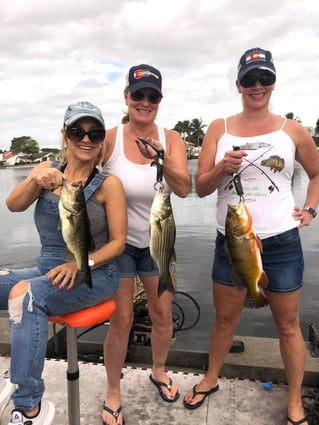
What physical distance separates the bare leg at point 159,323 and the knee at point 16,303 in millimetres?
1098

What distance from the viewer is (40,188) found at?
2500mm

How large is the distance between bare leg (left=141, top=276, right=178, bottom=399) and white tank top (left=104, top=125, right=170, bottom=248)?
17.6 inches

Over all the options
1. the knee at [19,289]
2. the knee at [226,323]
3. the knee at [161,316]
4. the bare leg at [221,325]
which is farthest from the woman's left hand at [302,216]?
the knee at [19,289]

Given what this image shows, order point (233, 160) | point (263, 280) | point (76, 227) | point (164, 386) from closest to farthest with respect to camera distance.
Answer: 1. point (76, 227)
2. point (233, 160)
3. point (263, 280)
4. point (164, 386)

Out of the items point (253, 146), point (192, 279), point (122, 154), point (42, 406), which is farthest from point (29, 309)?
point (192, 279)

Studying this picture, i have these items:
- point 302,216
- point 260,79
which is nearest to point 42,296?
point 302,216

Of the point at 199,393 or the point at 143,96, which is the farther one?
the point at 199,393

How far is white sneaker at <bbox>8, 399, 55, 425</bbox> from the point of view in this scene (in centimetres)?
223

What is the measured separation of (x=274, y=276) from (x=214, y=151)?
3.43 feet

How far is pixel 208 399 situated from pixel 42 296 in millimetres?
1823

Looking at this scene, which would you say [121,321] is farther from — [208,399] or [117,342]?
[208,399]

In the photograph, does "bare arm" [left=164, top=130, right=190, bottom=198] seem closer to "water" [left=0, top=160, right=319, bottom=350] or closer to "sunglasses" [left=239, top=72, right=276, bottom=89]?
"sunglasses" [left=239, top=72, right=276, bottom=89]

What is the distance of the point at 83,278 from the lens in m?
2.32

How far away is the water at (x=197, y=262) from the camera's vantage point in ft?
25.6
